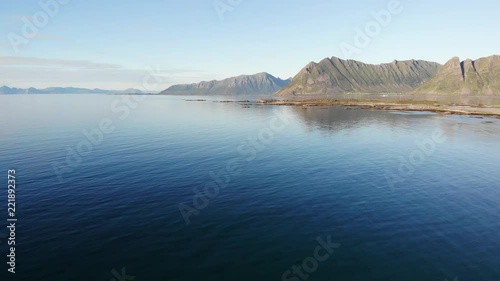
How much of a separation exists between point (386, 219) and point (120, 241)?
2937 cm

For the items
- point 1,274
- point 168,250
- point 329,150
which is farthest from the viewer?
point 329,150

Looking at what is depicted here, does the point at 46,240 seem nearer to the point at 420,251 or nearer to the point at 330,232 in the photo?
the point at 330,232

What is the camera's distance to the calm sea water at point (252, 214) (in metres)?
23.3

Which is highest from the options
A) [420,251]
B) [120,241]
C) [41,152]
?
[41,152]

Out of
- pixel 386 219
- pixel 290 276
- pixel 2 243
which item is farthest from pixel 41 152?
pixel 386 219

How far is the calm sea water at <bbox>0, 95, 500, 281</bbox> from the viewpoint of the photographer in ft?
76.5

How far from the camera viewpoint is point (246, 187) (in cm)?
4197

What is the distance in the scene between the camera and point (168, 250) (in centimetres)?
2534

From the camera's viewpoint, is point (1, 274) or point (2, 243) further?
point (2, 243)

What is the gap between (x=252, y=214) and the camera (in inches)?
1294

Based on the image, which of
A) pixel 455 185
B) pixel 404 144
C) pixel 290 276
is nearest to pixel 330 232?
pixel 290 276

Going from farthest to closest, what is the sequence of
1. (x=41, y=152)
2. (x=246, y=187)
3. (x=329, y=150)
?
(x=329, y=150) < (x=41, y=152) < (x=246, y=187)

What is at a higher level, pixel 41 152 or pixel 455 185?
pixel 41 152

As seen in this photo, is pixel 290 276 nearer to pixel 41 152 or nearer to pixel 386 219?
pixel 386 219
